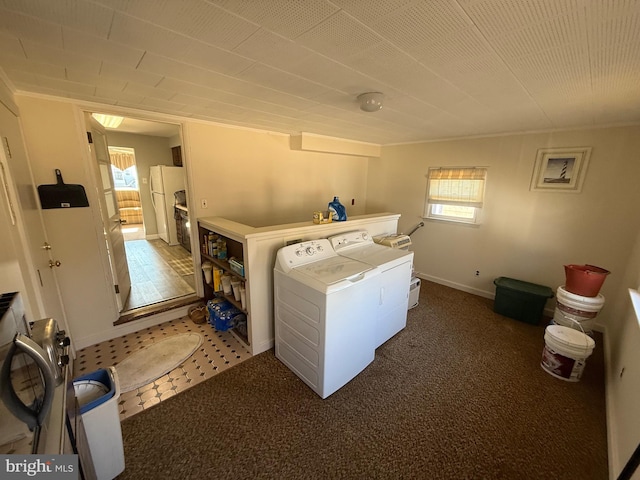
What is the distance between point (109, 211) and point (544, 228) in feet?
17.2

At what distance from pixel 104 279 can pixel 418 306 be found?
3.72 m

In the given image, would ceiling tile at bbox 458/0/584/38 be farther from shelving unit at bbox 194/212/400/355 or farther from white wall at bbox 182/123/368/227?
white wall at bbox 182/123/368/227

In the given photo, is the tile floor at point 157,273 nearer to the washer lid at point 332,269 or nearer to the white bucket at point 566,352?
the washer lid at point 332,269

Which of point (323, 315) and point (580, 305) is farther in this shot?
point (580, 305)

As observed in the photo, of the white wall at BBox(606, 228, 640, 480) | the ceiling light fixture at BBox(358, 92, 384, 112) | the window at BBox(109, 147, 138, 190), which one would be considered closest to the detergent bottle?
the ceiling light fixture at BBox(358, 92, 384, 112)

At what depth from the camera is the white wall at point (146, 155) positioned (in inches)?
205

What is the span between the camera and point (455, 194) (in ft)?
12.4

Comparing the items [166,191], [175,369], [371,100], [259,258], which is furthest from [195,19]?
[166,191]

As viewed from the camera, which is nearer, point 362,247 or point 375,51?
point 375,51

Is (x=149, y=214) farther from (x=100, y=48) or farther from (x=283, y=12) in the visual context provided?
(x=283, y=12)

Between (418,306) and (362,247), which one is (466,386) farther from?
(362,247)

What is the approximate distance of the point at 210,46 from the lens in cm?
128

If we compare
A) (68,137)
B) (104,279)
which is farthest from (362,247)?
(68,137)

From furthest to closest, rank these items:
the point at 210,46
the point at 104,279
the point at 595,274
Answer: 1. the point at 104,279
2. the point at 595,274
3. the point at 210,46
